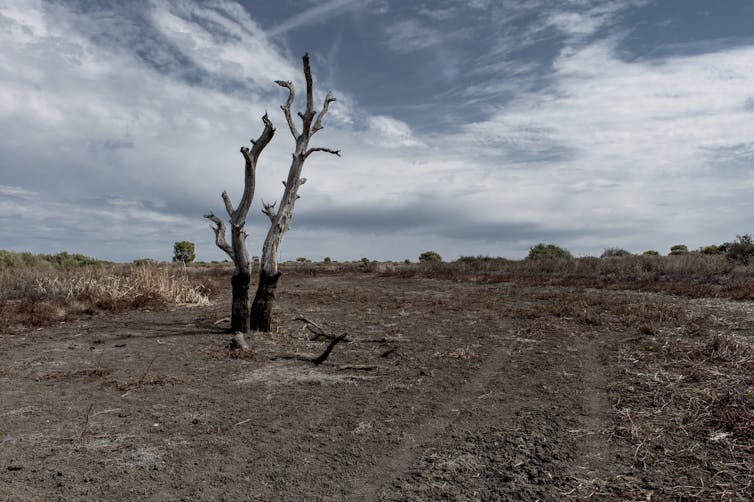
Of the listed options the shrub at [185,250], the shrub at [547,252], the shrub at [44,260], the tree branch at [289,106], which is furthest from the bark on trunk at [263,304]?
the shrub at [185,250]

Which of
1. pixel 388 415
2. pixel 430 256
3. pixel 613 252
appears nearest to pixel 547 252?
pixel 613 252

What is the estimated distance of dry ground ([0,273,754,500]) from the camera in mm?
3814

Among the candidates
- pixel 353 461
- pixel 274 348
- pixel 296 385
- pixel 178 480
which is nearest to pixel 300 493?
pixel 353 461

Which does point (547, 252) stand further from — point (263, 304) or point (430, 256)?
point (263, 304)

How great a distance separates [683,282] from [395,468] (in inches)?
745

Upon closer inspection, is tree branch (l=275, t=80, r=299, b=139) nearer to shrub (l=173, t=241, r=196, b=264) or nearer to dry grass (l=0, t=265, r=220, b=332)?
dry grass (l=0, t=265, r=220, b=332)

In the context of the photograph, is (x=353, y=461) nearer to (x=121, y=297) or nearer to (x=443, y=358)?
(x=443, y=358)

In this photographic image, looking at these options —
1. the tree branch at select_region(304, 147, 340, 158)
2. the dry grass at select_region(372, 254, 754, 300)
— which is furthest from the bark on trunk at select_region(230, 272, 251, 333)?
the dry grass at select_region(372, 254, 754, 300)

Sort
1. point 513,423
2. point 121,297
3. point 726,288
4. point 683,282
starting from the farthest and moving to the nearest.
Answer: point 683,282 → point 726,288 → point 121,297 → point 513,423

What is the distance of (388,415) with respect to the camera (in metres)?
5.33

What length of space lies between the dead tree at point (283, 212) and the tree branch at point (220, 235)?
71 centimetres

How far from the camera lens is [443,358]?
796cm

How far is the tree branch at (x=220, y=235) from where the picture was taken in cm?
1038

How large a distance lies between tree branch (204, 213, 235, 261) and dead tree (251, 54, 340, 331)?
2.34ft
